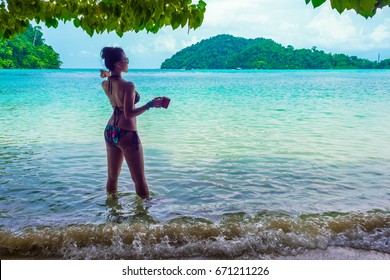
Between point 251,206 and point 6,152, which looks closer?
point 251,206

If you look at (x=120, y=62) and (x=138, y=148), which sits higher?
(x=120, y=62)

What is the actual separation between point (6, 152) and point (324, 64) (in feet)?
498

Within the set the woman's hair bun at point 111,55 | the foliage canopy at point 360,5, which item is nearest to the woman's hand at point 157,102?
the woman's hair bun at point 111,55

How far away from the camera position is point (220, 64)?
501 feet

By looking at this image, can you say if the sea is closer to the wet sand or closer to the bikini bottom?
the wet sand

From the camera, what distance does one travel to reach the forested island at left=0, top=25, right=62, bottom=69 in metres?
125

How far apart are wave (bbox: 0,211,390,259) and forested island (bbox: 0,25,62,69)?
408 feet

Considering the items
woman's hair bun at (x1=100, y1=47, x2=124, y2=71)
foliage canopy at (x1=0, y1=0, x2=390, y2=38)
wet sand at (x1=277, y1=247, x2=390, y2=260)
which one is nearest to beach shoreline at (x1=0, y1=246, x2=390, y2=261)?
wet sand at (x1=277, y1=247, x2=390, y2=260)

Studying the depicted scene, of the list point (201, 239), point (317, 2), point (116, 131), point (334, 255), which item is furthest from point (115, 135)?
point (317, 2)

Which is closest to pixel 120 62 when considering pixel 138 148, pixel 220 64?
pixel 138 148

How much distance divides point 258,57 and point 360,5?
145 m

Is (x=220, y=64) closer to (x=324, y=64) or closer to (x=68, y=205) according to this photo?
(x=324, y=64)

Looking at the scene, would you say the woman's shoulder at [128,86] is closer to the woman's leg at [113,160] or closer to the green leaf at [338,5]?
the woman's leg at [113,160]

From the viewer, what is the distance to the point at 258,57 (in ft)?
474
